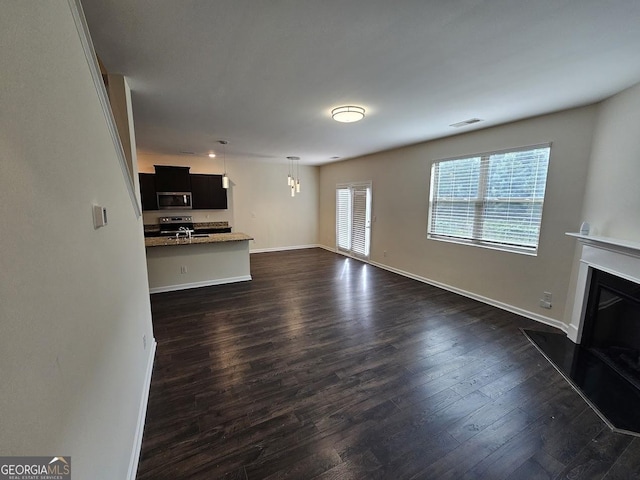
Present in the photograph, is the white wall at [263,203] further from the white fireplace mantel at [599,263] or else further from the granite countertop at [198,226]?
the white fireplace mantel at [599,263]

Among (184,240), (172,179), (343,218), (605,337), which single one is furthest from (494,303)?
(172,179)

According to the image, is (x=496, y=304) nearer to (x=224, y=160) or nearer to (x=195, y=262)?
(x=195, y=262)

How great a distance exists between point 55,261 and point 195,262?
4.22 metres

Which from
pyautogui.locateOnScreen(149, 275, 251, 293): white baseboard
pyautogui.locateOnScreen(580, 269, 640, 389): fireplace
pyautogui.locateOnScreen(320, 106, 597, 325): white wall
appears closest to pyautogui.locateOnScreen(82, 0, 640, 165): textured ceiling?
pyautogui.locateOnScreen(320, 106, 597, 325): white wall

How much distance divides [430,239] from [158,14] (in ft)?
15.4

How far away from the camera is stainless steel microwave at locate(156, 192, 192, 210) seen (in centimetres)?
626

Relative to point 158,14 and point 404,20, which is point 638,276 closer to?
point 404,20

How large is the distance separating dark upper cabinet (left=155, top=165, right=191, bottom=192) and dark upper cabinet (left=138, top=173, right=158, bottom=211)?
104mm

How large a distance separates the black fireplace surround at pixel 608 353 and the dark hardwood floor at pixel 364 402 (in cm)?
15

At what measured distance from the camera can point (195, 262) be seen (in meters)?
4.78

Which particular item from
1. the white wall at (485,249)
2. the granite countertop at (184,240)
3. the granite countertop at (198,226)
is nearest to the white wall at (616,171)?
the white wall at (485,249)

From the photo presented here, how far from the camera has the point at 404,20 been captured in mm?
1601

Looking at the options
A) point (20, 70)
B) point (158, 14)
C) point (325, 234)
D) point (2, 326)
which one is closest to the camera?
point (2, 326)

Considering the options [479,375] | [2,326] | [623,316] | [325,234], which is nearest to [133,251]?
[2,326]
